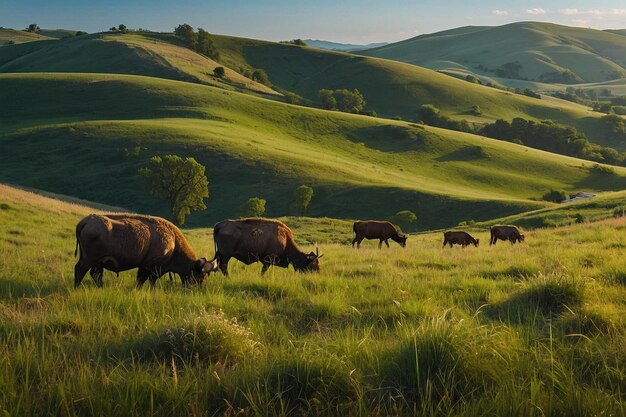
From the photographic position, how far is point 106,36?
175 m

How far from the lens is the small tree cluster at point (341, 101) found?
5822 inches

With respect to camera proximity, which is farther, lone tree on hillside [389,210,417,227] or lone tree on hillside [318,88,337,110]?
lone tree on hillside [318,88,337,110]

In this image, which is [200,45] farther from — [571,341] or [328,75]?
[571,341]

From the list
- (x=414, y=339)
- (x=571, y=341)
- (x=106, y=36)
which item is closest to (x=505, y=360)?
(x=414, y=339)

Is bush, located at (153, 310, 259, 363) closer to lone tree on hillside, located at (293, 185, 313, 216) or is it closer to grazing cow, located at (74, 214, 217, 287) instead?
grazing cow, located at (74, 214, 217, 287)

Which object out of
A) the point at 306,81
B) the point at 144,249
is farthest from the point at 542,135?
the point at 144,249

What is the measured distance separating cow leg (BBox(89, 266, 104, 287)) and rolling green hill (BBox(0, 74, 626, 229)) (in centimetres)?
5405

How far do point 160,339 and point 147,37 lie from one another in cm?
19982

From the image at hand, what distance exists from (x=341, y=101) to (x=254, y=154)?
268 ft

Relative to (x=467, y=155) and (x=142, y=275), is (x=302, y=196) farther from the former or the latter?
(x=467, y=155)

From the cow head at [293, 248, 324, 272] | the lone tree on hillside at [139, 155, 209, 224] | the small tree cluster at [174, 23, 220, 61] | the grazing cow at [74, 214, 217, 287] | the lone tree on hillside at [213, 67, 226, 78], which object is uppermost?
the small tree cluster at [174, 23, 220, 61]

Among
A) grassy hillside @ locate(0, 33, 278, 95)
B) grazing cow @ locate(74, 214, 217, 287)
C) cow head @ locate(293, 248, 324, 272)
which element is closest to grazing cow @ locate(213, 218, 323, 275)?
cow head @ locate(293, 248, 324, 272)

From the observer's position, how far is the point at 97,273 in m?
10.7

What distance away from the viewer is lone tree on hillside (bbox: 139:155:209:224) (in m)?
51.8
